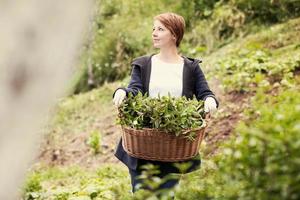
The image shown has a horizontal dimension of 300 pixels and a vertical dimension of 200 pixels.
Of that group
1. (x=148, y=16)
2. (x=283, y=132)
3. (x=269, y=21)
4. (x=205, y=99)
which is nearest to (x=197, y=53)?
(x=269, y=21)

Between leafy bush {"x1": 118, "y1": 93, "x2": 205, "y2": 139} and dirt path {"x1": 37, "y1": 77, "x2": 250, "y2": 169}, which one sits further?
dirt path {"x1": 37, "y1": 77, "x2": 250, "y2": 169}

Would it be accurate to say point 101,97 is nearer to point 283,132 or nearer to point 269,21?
point 269,21

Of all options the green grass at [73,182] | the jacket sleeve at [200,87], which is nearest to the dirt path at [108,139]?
the green grass at [73,182]

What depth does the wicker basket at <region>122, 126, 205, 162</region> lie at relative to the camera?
3.49 meters

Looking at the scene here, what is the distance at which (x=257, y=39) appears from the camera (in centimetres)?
987

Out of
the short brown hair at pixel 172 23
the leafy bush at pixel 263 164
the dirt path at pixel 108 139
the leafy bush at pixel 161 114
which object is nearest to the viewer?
the leafy bush at pixel 263 164

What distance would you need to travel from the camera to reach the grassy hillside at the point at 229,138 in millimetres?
1961

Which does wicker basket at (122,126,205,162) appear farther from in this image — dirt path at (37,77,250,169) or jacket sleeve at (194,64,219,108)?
dirt path at (37,77,250,169)

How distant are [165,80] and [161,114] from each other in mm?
486

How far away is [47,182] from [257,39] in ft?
14.8

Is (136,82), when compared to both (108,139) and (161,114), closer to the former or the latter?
(161,114)

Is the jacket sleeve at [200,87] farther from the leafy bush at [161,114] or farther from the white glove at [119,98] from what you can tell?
the white glove at [119,98]

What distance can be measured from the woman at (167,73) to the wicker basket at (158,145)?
0.84 feet

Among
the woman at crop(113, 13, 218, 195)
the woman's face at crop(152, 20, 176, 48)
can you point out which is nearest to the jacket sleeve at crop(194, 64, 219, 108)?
the woman at crop(113, 13, 218, 195)
